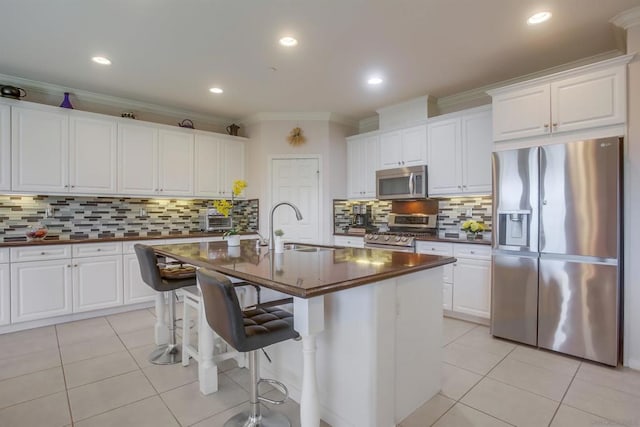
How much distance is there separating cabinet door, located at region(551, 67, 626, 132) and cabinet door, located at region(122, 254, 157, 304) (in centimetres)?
463

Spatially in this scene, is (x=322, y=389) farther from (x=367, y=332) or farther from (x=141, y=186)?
(x=141, y=186)

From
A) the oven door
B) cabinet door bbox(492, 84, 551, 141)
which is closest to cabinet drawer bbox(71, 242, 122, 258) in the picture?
the oven door

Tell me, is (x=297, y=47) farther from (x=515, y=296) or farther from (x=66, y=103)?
(x=515, y=296)

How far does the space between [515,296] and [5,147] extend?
5.22m

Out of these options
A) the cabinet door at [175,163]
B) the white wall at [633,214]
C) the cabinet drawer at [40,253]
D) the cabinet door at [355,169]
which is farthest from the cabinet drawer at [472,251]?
the cabinet drawer at [40,253]

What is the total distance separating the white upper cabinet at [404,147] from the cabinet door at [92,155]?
137 inches

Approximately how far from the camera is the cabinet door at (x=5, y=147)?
337cm

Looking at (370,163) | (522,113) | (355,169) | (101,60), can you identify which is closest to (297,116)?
(355,169)

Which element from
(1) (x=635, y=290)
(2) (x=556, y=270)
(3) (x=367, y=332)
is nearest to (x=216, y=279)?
(3) (x=367, y=332)

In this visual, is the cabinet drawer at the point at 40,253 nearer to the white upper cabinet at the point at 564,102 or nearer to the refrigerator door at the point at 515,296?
the refrigerator door at the point at 515,296

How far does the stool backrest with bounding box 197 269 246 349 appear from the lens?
1.42 metres

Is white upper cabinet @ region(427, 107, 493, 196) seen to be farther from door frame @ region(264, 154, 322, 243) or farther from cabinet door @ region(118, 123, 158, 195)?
cabinet door @ region(118, 123, 158, 195)

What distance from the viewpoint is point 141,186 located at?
423cm

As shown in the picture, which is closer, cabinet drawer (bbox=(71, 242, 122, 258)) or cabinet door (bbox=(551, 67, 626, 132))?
cabinet door (bbox=(551, 67, 626, 132))
